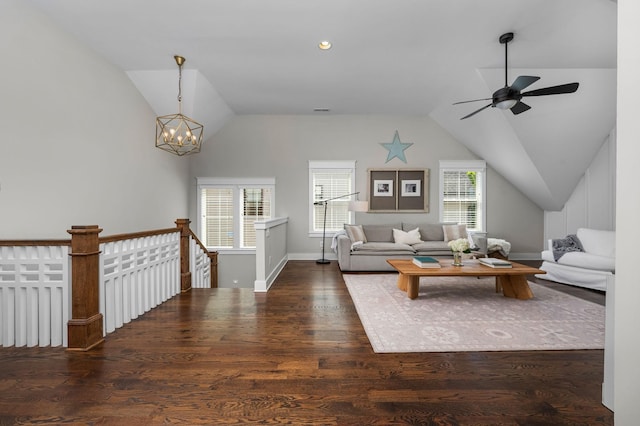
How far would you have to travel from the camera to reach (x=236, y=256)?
21.6ft

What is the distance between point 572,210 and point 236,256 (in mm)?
7051

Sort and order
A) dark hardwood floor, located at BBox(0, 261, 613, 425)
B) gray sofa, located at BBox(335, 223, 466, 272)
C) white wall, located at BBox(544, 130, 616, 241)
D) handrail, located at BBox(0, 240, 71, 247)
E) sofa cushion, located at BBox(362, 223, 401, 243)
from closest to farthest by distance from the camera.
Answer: dark hardwood floor, located at BBox(0, 261, 613, 425)
handrail, located at BBox(0, 240, 71, 247)
white wall, located at BBox(544, 130, 616, 241)
gray sofa, located at BBox(335, 223, 466, 272)
sofa cushion, located at BBox(362, 223, 401, 243)

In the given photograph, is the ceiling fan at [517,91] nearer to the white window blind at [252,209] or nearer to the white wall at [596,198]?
the white wall at [596,198]

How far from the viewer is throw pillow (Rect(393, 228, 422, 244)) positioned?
593 centimetres

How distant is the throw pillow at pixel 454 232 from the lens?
6047 mm

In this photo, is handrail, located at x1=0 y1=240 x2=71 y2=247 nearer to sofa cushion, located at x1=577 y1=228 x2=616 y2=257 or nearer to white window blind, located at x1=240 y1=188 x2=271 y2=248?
white window blind, located at x1=240 y1=188 x2=271 y2=248

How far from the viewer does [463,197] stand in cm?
669

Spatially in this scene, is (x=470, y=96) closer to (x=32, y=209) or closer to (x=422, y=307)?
(x=422, y=307)

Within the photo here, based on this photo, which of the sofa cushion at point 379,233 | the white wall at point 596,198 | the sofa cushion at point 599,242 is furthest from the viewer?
the sofa cushion at point 379,233

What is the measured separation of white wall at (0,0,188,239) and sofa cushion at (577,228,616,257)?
711cm

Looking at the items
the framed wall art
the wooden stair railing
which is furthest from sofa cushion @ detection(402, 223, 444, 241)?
the wooden stair railing

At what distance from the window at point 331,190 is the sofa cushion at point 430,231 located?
4.70ft

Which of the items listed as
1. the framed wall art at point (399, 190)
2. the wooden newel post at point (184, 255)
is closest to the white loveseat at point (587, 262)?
the framed wall art at point (399, 190)

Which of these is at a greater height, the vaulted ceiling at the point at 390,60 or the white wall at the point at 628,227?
the vaulted ceiling at the point at 390,60
